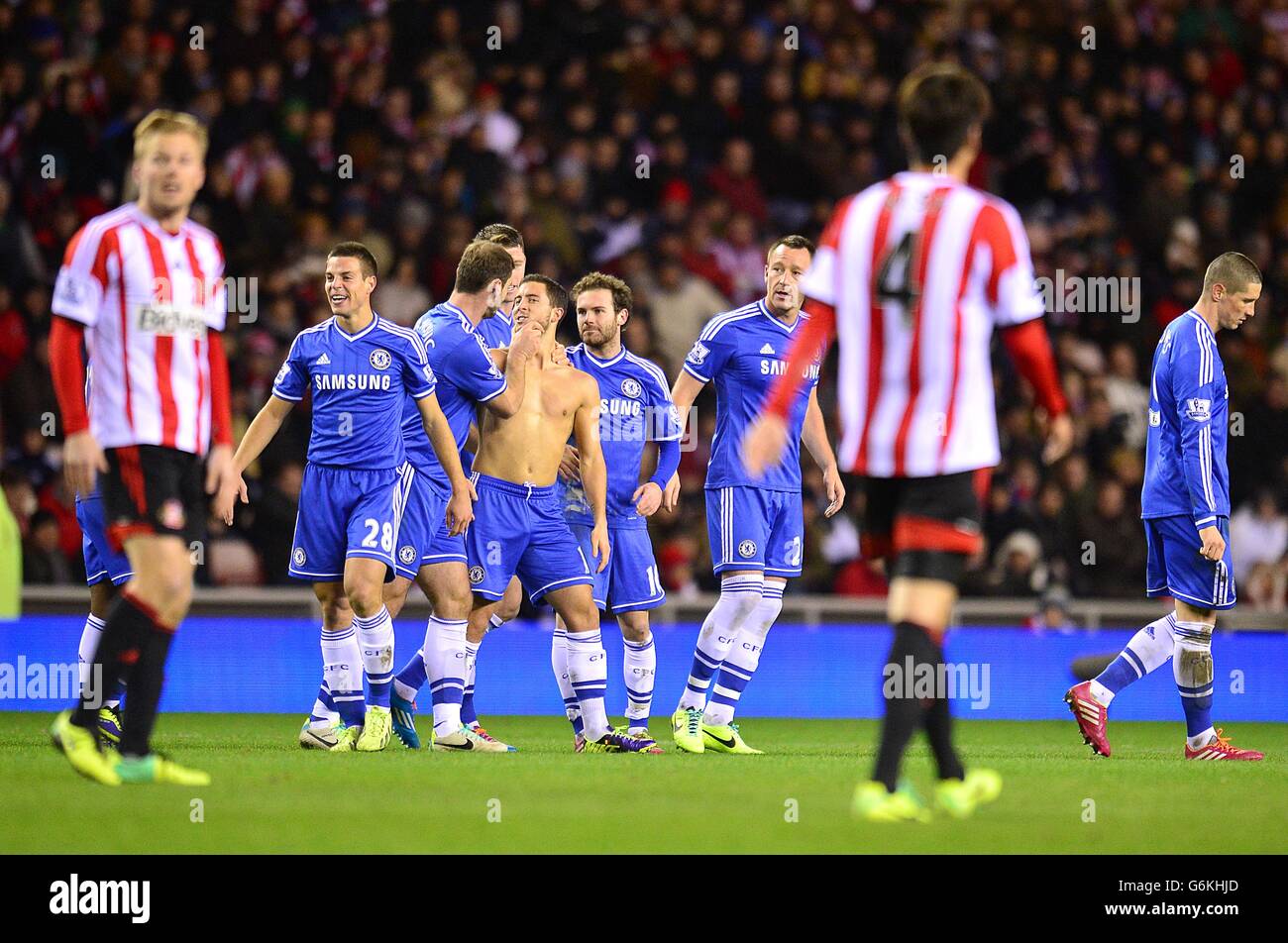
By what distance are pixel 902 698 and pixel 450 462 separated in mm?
3074

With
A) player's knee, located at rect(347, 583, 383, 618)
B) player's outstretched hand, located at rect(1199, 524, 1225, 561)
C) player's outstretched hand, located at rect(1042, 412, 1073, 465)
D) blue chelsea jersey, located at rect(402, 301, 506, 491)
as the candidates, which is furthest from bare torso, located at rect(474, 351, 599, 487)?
player's outstretched hand, located at rect(1042, 412, 1073, 465)

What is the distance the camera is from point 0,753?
731cm

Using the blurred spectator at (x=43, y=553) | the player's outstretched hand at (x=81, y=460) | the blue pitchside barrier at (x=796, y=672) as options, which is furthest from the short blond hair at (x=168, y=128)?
the blurred spectator at (x=43, y=553)

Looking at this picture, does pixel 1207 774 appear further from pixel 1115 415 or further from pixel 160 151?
pixel 1115 415

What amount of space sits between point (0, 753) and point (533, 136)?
8684 mm

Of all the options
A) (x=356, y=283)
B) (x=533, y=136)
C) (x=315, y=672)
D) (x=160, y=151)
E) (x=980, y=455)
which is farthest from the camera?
(x=533, y=136)

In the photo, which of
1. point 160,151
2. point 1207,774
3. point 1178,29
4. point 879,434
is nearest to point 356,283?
point 160,151

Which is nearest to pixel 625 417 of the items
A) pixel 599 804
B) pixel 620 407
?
pixel 620 407

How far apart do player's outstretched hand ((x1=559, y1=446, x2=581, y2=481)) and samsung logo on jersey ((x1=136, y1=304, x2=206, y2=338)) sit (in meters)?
2.95

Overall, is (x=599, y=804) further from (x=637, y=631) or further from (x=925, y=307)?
(x=637, y=631)

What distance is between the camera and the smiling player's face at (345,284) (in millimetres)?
7840

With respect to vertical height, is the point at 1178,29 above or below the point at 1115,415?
above

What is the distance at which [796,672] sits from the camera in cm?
1139

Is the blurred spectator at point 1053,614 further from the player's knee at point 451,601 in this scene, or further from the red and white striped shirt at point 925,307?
the red and white striped shirt at point 925,307
